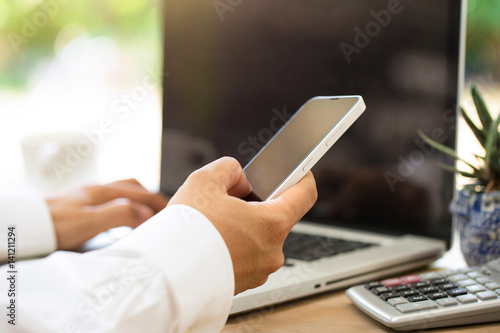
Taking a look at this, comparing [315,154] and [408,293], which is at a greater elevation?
[315,154]

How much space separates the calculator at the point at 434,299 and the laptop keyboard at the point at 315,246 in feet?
0.36

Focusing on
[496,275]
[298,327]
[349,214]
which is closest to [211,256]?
[298,327]

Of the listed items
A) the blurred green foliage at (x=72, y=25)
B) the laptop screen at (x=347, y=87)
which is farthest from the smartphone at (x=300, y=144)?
the blurred green foliage at (x=72, y=25)

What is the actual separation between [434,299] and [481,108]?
27cm

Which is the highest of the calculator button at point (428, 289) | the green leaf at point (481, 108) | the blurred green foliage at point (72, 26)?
the blurred green foliage at point (72, 26)

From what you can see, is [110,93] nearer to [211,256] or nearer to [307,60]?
[307,60]

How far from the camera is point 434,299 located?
45 centimetres

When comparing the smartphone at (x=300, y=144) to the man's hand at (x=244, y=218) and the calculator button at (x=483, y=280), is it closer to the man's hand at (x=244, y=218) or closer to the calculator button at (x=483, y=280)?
the man's hand at (x=244, y=218)

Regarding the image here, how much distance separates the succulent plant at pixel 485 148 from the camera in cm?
57

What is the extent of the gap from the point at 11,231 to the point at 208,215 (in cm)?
49

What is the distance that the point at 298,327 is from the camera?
0.45m

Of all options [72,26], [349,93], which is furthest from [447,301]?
[72,26]

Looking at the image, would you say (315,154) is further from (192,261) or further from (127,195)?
(127,195)

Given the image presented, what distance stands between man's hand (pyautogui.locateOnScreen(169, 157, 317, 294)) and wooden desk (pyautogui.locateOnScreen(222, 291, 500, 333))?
76 mm
